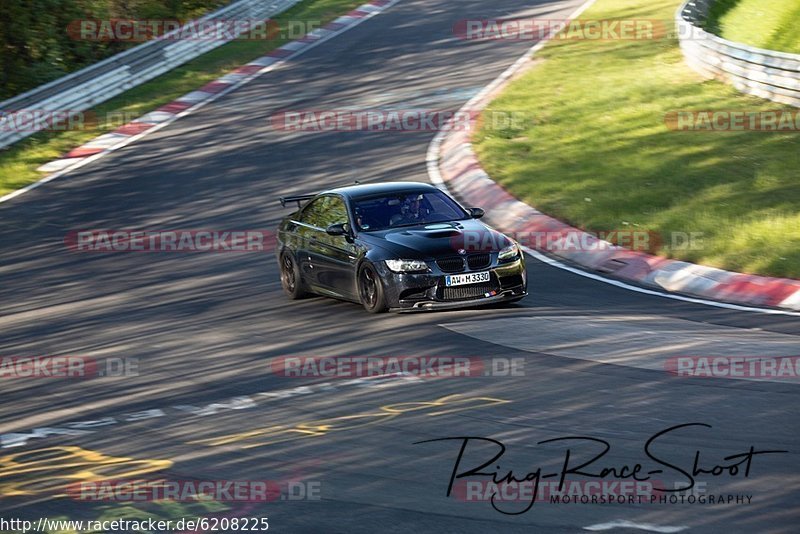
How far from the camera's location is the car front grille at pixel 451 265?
1318cm

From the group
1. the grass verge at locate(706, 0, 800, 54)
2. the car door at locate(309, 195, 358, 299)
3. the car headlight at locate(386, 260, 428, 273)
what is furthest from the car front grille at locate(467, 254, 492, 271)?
the grass verge at locate(706, 0, 800, 54)

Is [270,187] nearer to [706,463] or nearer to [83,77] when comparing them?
[83,77]

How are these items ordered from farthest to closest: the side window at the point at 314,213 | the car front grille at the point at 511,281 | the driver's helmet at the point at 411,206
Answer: the side window at the point at 314,213 → the driver's helmet at the point at 411,206 → the car front grille at the point at 511,281

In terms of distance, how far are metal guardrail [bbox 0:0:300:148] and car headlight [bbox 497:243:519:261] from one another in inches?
605

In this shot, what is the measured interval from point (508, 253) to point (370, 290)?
1572 mm

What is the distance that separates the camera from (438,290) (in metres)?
13.1

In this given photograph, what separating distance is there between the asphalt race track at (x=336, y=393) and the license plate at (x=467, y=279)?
369mm

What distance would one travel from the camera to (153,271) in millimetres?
17344

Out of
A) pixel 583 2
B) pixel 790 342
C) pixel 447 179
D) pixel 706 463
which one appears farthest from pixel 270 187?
pixel 583 2

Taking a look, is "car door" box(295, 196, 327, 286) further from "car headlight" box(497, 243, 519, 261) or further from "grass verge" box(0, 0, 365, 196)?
"grass verge" box(0, 0, 365, 196)

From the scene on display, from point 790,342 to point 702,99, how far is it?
41.0 feet

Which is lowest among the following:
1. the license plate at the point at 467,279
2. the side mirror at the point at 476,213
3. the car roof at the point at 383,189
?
the license plate at the point at 467,279

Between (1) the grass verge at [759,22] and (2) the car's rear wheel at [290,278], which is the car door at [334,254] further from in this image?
(1) the grass verge at [759,22]

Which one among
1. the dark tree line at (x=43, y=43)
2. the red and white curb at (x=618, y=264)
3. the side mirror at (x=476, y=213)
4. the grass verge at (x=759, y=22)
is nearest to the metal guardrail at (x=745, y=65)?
the grass verge at (x=759, y=22)
